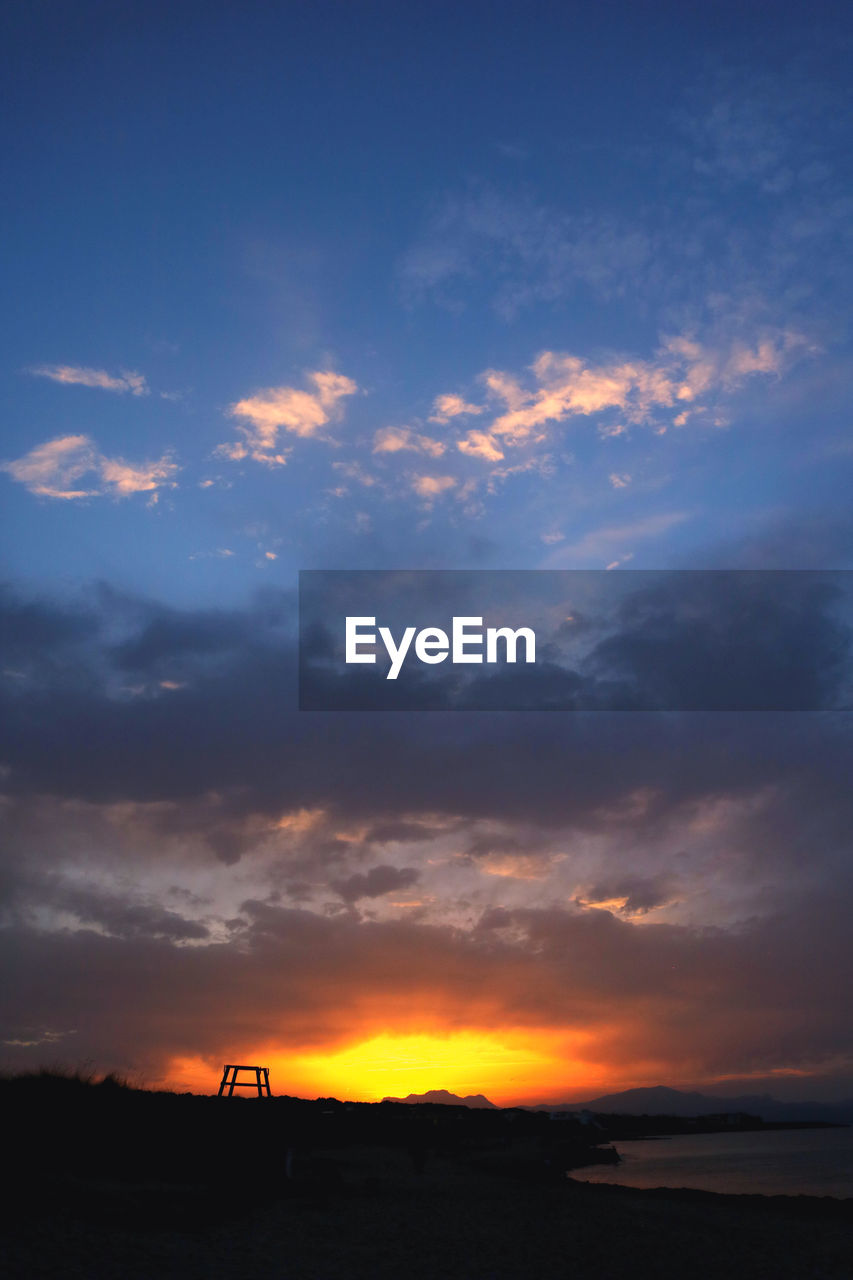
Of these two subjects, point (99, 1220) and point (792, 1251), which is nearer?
point (99, 1220)

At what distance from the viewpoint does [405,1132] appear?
6506 cm

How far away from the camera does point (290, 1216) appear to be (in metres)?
22.9

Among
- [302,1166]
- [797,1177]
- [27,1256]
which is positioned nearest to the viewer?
[27,1256]

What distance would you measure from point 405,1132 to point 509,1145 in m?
13.7

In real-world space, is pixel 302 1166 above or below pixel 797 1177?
above

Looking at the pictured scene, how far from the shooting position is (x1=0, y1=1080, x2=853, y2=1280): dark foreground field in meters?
17.5

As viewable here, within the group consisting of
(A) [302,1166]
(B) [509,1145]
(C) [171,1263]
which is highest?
(C) [171,1263]

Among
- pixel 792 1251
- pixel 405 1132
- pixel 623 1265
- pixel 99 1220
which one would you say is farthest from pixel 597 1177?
pixel 99 1220

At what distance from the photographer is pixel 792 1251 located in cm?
2330

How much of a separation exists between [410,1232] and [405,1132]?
47.6 m

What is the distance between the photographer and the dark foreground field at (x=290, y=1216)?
57.5 ft

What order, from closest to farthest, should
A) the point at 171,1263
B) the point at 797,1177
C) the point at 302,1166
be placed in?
the point at 171,1263, the point at 302,1166, the point at 797,1177

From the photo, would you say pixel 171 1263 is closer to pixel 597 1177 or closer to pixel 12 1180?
pixel 12 1180

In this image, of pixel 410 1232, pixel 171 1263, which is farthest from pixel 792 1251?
pixel 171 1263
